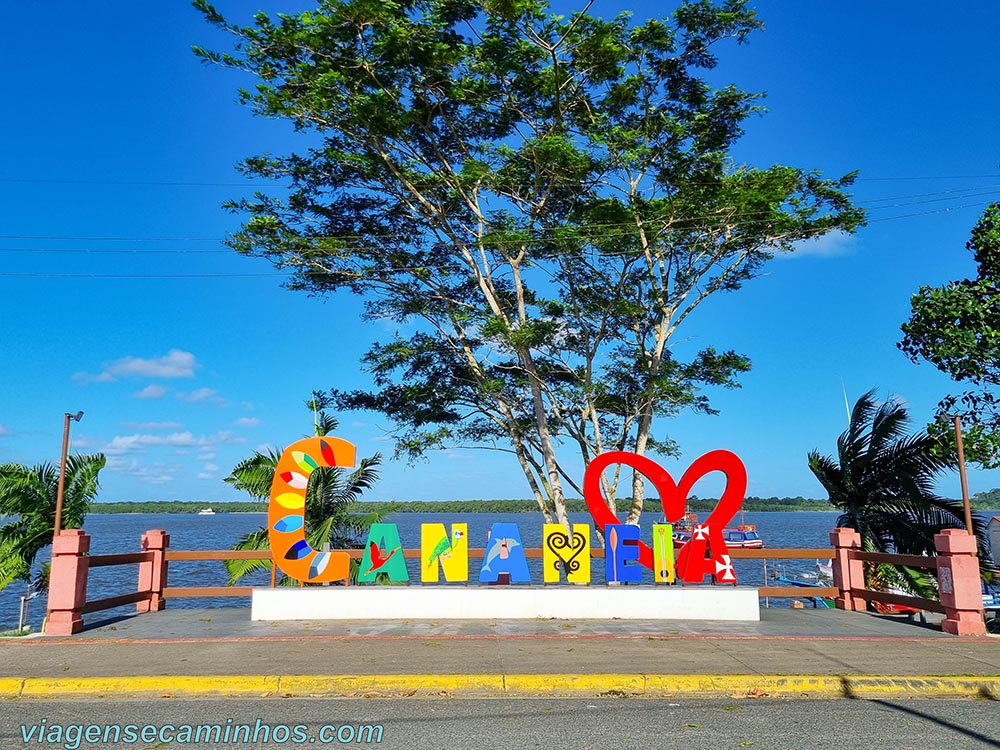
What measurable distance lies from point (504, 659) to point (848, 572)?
7864 millimetres

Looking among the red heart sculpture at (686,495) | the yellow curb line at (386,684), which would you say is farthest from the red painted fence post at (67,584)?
the red heart sculpture at (686,495)

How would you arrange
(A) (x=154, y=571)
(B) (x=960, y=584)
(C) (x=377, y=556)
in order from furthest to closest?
(A) (x=154, y=571) → (C) (x=377, y=556) → (B) (x=960, y=584)

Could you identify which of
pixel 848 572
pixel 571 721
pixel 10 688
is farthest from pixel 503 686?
pixel 848 572

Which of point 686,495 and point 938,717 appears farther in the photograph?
point 686,495

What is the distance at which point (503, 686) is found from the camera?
8.09m

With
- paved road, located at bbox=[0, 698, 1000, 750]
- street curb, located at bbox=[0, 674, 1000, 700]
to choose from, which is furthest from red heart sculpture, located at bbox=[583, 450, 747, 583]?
paved road, located at bbox=[0, 698, 1000, 750]

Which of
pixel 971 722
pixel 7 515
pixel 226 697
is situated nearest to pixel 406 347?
pixel 7 515

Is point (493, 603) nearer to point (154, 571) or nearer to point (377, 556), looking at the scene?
point (377, 556)

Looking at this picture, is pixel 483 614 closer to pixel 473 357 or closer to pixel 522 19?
pixel 473 357

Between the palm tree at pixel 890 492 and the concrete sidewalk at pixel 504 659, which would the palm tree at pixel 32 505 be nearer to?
the concrete sidewalk at pixel 504 659

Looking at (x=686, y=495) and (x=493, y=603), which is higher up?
(x=686, y=495)

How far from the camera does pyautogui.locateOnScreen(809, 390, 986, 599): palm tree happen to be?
16344mm

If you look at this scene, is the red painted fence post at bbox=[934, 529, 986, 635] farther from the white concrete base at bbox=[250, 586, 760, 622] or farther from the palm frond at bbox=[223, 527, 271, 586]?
the palm frond at bbox=[223, 527, 271, 586]

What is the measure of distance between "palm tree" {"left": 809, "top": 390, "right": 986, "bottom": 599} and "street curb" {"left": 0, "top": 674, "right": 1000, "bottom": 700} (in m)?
8.42
